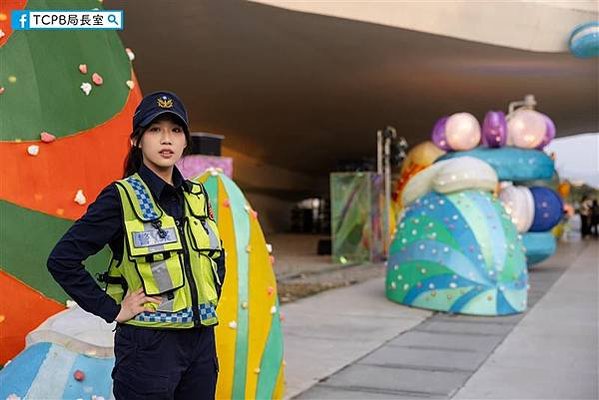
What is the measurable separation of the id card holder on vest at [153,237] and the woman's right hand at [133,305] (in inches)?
6.5

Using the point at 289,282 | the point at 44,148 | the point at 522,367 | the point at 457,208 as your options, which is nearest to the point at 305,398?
the point at 522,367

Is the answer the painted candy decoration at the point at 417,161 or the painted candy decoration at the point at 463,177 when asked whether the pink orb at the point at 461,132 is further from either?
the painted candy decoration at the point at 417,161

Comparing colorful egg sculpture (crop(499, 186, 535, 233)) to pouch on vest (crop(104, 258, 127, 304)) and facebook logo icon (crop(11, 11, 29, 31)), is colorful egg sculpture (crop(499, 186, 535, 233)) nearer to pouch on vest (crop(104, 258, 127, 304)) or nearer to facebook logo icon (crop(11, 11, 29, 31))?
facebook logo icon (crop(11, 11, 29, 31))

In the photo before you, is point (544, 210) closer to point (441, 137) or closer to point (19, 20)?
point (441, 137)

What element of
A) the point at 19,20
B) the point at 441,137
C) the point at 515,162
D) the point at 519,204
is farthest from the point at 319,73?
the point at 19,20

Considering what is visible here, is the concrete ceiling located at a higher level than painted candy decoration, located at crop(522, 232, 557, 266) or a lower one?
higher

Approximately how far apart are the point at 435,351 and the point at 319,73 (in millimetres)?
11704

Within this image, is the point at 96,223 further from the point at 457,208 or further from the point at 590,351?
the point at 457,208

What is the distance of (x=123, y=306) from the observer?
2324 millimetres

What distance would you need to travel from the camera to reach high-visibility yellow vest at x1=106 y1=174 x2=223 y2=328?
7.63ft

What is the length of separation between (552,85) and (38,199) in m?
18.0

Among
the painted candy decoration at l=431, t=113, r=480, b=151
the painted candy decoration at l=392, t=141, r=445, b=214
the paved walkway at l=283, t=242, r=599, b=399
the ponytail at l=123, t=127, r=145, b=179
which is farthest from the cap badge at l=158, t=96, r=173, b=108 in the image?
the painted candy decoration at l=392, t=141, r=445, b=214

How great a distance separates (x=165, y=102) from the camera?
2449 millimetres

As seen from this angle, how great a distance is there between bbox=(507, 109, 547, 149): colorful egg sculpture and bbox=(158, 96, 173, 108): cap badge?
11.0 m
